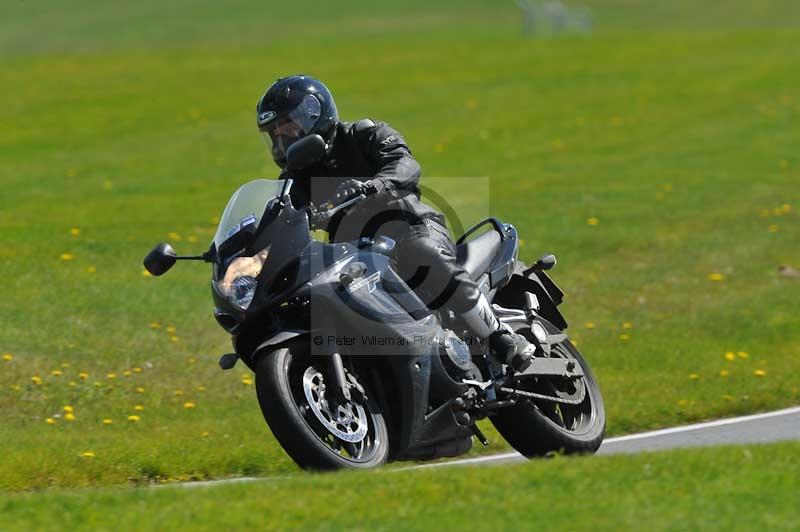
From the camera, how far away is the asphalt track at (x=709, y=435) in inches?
342

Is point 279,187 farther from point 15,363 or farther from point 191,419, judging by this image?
point 15,363

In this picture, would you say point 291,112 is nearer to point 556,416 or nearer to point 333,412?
point 333,412

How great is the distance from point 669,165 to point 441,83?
34.1 feet

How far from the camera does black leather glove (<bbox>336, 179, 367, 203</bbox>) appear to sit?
694 centimetres

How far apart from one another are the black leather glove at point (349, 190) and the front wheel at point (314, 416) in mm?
835

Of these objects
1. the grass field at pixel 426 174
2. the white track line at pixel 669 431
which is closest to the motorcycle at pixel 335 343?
the white track line at pixel 669 431

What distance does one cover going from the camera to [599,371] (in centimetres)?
1116

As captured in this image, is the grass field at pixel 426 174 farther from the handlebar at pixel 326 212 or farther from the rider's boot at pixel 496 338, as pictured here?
the handlebar at pixel 326 212

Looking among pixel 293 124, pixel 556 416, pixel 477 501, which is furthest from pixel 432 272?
pixel 477 501

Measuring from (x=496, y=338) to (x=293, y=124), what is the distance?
1623 millimetres

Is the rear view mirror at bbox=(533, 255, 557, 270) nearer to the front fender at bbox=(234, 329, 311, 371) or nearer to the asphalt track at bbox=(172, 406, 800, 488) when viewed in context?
the asphalt track at bbox=(172, 406, 800, 488)

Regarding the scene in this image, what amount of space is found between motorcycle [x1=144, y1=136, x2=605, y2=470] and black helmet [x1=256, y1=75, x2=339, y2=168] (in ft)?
1.05

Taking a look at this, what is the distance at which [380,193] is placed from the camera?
731cm

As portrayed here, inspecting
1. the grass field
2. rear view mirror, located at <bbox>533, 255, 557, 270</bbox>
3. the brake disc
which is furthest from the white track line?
the brake disc
